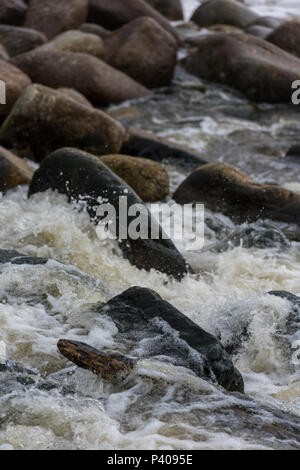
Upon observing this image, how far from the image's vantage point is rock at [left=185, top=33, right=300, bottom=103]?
11.3 meters

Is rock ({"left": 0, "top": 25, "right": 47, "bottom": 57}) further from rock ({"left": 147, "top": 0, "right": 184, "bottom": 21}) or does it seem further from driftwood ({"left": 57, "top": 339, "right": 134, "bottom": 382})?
driftwood ({"left": 57, "top": 339, "right": 134, "bottom": 382})

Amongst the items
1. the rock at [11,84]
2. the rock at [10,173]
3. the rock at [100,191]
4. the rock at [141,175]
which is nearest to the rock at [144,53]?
the rock at [11,84]

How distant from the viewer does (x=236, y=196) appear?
274 inches

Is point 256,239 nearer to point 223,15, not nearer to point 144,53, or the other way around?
point 144,53

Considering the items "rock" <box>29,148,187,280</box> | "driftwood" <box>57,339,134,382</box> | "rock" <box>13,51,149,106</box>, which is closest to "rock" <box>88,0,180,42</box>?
"rock" <box>13,51,149,106</box>

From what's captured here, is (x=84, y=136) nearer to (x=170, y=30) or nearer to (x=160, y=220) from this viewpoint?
(x=160, y=220)

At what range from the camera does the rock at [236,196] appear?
678cm

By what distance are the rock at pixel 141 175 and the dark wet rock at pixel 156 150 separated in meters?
0.84

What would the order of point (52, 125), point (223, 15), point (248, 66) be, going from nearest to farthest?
point (52, 125) < point (248, 66) < point (223, 15)

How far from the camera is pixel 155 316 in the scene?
411cm

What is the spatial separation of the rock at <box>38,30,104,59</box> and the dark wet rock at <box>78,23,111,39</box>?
4.38 ft

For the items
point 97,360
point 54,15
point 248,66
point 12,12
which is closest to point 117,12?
point 54,15

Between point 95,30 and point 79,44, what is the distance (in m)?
1.84

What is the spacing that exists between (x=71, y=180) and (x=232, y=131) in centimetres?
471
